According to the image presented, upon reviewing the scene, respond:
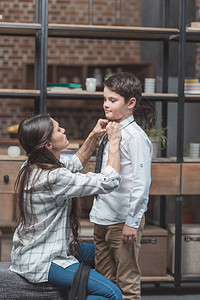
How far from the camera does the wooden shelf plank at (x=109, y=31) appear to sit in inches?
126

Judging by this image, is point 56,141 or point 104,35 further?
point 104,35

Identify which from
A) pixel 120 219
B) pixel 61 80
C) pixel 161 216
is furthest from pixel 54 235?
pixel 61 80

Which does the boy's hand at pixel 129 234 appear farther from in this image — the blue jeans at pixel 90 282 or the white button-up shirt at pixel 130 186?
the blue jeans at pixel 90 282

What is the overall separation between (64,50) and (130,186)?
179 inches

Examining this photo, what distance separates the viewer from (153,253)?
3.31 meters

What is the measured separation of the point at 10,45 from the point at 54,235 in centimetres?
509

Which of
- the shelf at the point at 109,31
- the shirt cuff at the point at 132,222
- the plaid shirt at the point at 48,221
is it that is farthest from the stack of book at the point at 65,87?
the plaid shirt at the point at 48,221

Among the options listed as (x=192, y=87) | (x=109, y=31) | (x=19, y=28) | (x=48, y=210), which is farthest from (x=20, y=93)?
(x=48, y=210)

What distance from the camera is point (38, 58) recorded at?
3602 millimetres

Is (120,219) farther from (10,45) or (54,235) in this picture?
(10,45)

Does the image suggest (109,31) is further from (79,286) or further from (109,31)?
(79,286)

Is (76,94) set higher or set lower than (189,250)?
higher

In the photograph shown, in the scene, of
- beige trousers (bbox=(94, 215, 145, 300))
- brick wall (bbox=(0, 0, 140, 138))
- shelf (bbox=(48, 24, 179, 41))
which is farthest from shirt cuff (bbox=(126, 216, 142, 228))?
brick wall (bbox=(0, 0, 140, 138))

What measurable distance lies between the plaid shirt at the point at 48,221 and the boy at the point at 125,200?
44 centimetres
